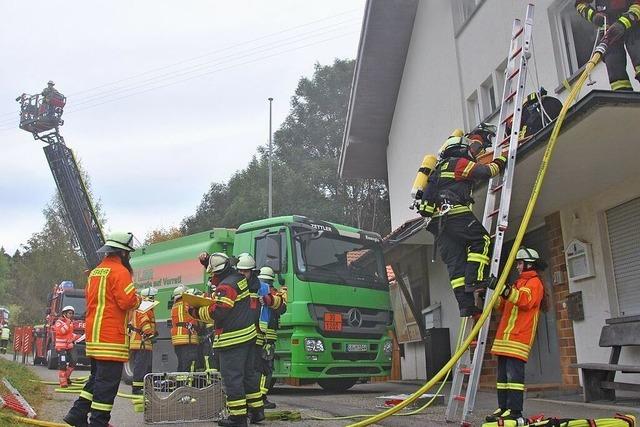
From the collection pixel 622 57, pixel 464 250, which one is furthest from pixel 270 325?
pixel 622 57

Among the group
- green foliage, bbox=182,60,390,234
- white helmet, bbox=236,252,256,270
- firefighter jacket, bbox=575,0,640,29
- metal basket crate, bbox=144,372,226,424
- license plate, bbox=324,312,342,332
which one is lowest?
metal basket crate, bbox=144,372,226,424

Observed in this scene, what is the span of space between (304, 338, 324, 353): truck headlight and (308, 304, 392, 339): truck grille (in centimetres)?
17

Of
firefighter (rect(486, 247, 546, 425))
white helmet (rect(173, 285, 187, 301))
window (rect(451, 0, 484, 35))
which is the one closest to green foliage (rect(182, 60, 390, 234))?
window (rect(451, 0, 484, 35))

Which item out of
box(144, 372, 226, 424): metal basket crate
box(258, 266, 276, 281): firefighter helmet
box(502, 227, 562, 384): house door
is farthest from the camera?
box(502, 227, 562, 384): house door

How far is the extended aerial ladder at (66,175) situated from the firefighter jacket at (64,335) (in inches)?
201

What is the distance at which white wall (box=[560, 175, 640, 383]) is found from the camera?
7090 mm

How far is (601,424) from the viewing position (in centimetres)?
436

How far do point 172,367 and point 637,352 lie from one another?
23.7 ft

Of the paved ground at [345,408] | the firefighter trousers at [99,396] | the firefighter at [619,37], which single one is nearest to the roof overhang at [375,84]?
the paved ground at [345,408]

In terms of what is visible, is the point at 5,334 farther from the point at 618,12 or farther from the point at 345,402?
the point at 618,12

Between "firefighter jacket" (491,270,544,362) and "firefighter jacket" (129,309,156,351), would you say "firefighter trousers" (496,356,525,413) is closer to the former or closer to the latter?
"firefighter jacket" (491,270,544,362)

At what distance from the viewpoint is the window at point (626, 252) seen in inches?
274

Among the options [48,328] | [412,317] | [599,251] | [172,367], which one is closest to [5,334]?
[48,328]

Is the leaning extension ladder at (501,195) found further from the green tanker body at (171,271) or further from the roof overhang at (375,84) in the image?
the roof overhang at (375,84)
